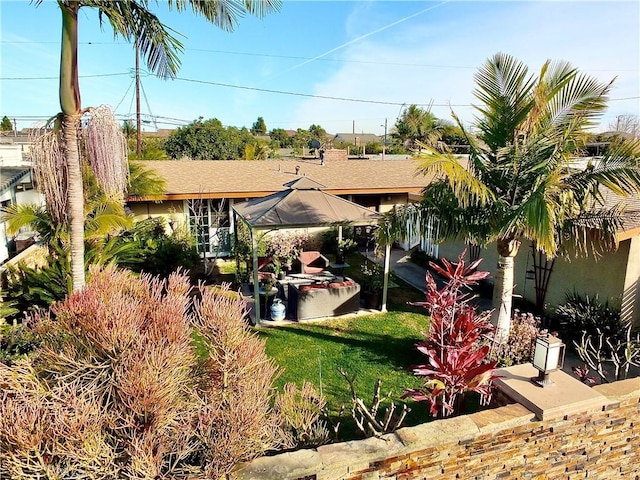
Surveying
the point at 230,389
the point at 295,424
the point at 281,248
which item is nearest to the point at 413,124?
the point at 281,248

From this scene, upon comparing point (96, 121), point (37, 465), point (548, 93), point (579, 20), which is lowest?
point (37, 465)

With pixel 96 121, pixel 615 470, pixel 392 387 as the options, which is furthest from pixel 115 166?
pixel 615 470

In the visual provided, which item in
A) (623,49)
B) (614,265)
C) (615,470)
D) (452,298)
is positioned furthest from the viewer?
(623,49)

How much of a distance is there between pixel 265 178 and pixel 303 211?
22.5ft

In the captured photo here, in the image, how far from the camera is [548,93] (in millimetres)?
6223

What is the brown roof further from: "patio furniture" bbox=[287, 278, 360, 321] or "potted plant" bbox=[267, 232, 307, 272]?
"patio furniture" bbox=[287, 278, 360, 321]

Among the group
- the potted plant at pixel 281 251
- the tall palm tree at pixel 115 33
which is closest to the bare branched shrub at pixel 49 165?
the tall palm tree at pixel 115 33

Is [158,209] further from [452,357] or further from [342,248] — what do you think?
[452,357]

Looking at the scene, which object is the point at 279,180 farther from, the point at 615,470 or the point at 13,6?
the point at 615,470

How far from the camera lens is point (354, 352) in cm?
745

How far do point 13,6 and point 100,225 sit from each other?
4.33 meters

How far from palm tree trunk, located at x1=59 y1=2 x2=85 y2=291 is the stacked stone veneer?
151 inches

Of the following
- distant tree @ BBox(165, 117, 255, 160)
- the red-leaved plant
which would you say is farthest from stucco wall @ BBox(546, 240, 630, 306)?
distant tree @ BBox(165, 117, 255, 160)

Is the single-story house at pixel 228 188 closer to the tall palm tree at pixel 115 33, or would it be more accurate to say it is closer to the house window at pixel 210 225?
the house window at pixel 210 225
